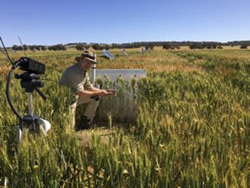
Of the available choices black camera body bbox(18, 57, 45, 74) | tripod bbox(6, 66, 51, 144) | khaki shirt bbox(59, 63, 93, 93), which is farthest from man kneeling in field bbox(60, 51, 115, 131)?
black camera body bbox(18, 57, 45, 74)

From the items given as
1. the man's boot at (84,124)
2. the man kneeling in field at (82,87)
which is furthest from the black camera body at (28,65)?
the man's boot at (84,124)

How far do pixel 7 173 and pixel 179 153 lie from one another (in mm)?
1135

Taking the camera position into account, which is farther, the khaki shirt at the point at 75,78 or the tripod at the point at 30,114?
the khaki shirt at the point at 75,78

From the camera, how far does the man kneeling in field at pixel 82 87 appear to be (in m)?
4.07

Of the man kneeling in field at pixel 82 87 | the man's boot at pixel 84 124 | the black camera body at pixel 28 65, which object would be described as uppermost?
the black camera body at pixel 28 65

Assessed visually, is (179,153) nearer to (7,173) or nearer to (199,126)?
(199,126)

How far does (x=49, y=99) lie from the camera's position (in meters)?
3.88

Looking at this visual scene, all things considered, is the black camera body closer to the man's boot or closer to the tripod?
the tripod

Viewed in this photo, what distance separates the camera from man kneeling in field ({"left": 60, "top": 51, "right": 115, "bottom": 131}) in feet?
13.3

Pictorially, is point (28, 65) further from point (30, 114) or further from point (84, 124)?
point (84, 124)

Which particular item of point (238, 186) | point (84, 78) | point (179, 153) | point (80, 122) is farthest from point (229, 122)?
point (80, 122)

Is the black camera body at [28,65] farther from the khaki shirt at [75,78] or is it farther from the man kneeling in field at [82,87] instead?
the khaki shirt at [75,78]

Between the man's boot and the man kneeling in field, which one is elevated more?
the man kneeling in field

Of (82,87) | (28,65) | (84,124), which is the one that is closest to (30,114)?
(28,65)
